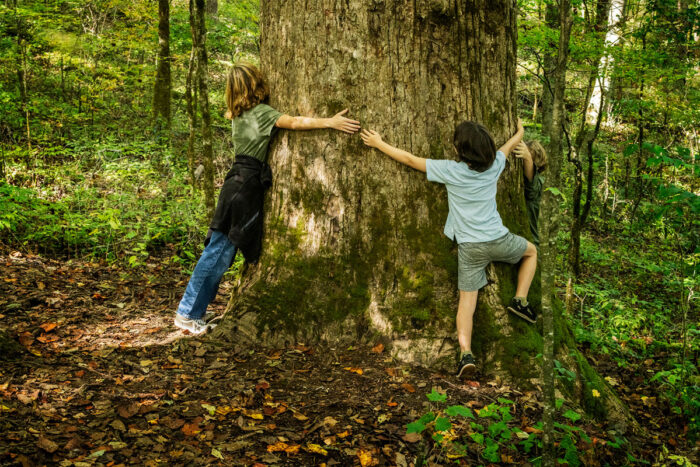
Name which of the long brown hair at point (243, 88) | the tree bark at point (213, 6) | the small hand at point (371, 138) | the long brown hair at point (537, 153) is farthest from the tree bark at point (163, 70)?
the long brown hair at point (537, 153)

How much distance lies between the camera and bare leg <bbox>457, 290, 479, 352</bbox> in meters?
3.48

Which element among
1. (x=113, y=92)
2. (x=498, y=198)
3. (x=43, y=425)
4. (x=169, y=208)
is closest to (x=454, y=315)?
(x=498, y=198)

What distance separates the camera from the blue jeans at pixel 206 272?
166 inches

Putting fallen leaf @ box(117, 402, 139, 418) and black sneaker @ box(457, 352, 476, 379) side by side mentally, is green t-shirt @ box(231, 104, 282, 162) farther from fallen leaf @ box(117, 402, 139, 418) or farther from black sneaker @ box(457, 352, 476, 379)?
black sneaker @ box(457, 352, 476, 379)

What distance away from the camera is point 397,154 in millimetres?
3549

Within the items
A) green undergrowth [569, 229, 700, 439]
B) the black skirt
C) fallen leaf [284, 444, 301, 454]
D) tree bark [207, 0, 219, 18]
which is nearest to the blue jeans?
the black skirt

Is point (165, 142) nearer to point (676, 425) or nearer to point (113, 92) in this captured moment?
point (113, 92)

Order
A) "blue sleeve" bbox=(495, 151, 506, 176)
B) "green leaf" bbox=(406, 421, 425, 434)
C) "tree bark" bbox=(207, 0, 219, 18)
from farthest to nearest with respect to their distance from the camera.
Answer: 1. "tree bark" bbox=(207, 0, 219, 18)
2. "blue sleeve" bbox=(495, 151, 506, 176)
3. "green leaf" bbox=(406, 421, 425, 434)

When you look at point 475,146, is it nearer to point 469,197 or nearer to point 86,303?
point 469,197

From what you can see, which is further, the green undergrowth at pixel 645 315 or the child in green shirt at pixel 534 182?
the green undergrowth at pixel 645 315

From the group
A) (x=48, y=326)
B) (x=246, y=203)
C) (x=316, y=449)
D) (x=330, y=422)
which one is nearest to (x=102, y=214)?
(x=48, y=326)

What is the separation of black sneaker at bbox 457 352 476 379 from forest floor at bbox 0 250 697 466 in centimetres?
7

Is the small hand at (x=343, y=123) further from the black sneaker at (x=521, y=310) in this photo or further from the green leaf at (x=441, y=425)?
the green leaf at (x=441, y=425)

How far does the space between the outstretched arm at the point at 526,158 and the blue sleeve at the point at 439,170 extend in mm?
736
